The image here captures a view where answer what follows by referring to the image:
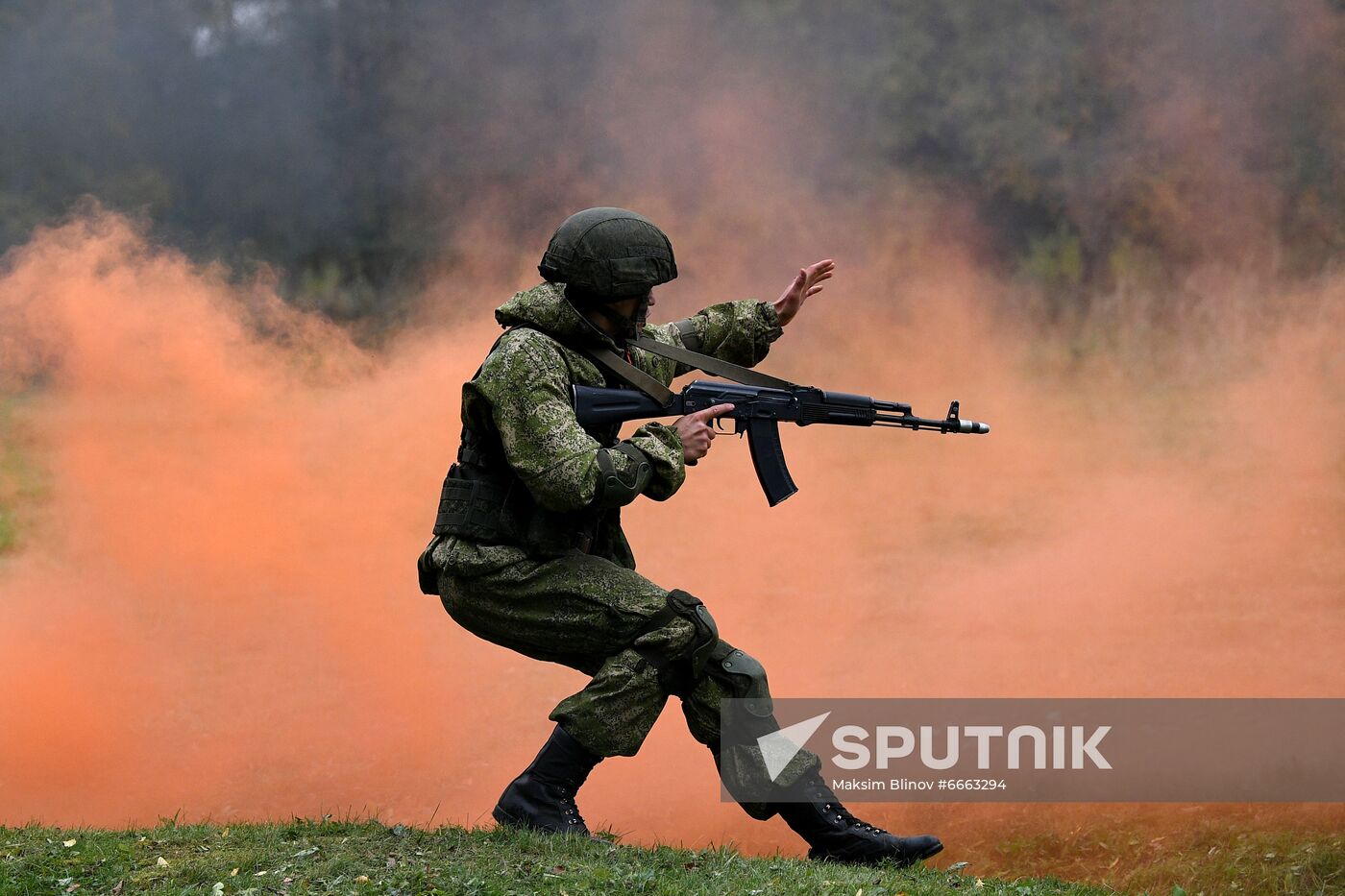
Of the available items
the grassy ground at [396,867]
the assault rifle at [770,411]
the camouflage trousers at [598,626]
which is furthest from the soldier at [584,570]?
the grassy ground at [396,867]

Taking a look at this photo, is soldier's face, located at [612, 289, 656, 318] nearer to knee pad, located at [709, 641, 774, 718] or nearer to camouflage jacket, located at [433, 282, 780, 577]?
camouflage jacket, located at [433, 282, 780, 577]

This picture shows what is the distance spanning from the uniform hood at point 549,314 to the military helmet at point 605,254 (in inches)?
3.1

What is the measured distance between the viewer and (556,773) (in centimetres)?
586

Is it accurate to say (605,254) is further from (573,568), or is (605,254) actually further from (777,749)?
(777,749)

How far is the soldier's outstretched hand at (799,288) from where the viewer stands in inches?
271

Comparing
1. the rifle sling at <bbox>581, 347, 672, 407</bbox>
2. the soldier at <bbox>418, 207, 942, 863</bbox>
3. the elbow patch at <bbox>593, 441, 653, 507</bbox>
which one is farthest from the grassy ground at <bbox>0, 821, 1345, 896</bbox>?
the rifle sling at <bbox>581, 347, 672, 407</bbox>

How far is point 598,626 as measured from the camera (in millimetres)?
5777

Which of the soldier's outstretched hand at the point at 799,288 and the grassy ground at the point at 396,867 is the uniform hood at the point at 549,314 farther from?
the grassy ground at the point at 396,867

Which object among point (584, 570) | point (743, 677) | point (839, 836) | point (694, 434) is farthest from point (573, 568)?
point (839, 836)

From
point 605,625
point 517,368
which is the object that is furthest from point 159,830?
point 517,368

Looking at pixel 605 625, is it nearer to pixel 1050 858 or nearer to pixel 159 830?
pixel 159 830

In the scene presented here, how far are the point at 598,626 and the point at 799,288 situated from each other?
6.73 ft

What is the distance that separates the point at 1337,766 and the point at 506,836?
5909 millimetres

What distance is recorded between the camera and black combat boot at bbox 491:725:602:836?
5.84 meters
